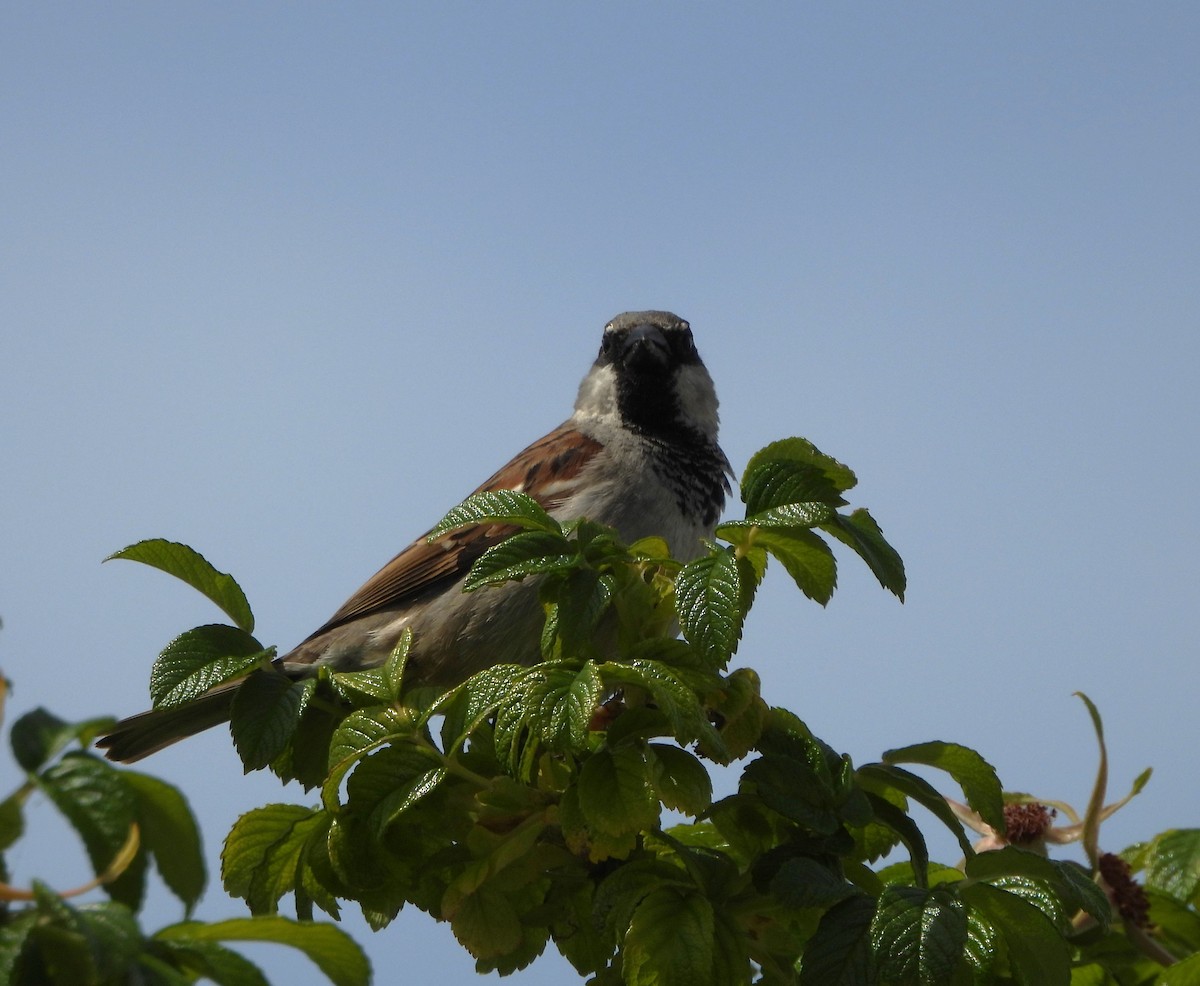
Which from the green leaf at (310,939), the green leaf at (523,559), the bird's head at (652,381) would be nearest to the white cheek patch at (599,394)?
the bird's head at (652,381)

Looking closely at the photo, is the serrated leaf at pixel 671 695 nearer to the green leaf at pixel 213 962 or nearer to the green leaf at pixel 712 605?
the green leaf at pixel 712 605

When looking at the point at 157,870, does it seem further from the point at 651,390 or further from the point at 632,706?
the point at 651,390

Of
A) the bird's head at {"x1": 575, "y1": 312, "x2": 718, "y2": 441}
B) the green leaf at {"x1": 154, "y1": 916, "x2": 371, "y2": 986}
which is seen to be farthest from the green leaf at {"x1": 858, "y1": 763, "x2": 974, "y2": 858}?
the bird's head at {"x1": 575, "y1": 312, "x2": 718, "y2": 441}

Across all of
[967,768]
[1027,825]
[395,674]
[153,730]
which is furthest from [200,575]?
[153,730]

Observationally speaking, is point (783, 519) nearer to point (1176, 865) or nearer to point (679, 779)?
point (679, 779)

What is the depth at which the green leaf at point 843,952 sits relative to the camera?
4.34ft

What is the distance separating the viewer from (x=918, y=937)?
4.25 ft

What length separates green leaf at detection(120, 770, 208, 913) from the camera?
A: 88cm

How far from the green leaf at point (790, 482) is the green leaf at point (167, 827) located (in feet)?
2.68

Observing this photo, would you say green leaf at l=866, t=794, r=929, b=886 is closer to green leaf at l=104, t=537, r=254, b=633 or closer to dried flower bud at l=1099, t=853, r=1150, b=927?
dried flower bud at l=1099, t=853, r=1150, b=927

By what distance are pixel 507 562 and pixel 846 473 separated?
414 millimetres

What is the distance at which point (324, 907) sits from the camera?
1.64 meters

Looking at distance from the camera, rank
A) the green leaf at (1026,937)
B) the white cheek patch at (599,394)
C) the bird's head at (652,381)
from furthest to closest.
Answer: the white cheek patch at (599,394) → the bird's head at (652,381) → the green leaf at (1026,937)

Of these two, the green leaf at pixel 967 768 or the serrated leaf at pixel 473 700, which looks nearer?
the serrated leaf at pixel 473 700
